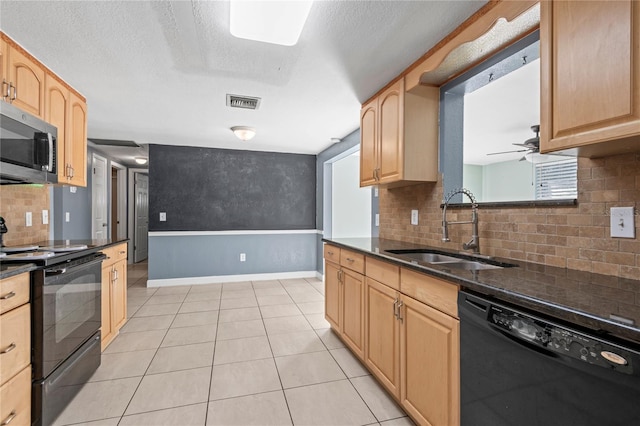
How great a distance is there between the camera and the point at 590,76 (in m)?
1.07

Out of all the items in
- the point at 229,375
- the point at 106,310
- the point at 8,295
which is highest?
the point at 8,295

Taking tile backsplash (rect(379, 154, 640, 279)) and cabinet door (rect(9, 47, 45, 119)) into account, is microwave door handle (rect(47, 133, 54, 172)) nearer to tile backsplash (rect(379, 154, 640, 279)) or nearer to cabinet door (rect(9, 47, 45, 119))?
cabinet door (rect(9, 47, 45, 119))

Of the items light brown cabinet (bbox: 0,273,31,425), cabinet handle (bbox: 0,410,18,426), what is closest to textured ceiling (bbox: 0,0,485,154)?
light brown cabinet (bbox: 0,273,31,425)

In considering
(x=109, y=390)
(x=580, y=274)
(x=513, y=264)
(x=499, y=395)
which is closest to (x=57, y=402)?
(x=109, y=390)

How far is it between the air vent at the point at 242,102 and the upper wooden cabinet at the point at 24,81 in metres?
1.31

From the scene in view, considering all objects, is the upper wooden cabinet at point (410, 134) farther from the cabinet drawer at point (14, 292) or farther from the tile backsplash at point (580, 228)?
the cabinet drawer at point (14, 292)

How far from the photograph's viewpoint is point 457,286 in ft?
4.24

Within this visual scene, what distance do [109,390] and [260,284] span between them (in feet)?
9.53

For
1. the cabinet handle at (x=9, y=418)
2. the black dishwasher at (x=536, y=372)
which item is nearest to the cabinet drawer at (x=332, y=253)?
the black dishwasher at (x=536, y=372)

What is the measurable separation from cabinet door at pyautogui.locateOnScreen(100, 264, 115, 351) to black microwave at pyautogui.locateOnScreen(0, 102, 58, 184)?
2.63 feet

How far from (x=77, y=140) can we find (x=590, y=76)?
3399 millimetres

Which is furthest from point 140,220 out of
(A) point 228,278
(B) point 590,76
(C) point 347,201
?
(B) point 590,76

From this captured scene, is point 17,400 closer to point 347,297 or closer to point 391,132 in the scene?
point 347,297

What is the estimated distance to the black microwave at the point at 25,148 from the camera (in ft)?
5.49
